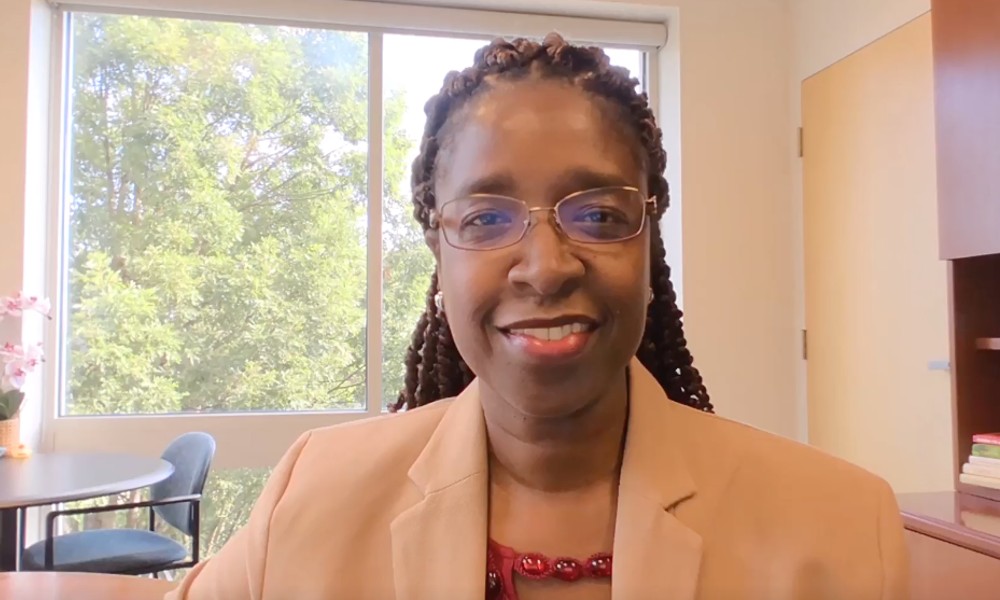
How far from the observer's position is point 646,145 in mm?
886

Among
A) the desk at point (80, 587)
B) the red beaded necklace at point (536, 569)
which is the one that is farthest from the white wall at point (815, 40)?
the desk at point (80, 587)

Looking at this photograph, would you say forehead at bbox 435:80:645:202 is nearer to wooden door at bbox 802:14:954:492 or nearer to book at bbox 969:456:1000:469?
book at bbox 969:456:1000:469

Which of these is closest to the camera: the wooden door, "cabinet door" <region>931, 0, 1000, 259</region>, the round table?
"cabinet door" <region>931, 0, 1000, 259</region>

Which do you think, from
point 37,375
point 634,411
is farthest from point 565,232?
point 37,375

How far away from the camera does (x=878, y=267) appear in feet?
9.07

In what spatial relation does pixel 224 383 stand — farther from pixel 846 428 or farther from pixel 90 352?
pixel 846 428

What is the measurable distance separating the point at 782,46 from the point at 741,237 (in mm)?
817

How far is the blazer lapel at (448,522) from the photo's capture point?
83cm

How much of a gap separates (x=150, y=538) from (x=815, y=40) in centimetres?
304

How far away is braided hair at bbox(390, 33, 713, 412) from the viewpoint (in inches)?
33.7

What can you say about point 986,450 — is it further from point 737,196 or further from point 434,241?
point 434,241

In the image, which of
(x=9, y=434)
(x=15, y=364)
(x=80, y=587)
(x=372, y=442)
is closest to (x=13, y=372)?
(x=15, y=364)

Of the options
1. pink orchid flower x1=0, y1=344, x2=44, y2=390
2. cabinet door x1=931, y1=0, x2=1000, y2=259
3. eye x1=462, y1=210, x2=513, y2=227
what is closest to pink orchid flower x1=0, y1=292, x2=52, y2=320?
pink orchid flower x1=0, y1=344, x2=44, y2=390

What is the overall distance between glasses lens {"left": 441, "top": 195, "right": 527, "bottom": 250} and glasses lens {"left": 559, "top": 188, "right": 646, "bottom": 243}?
46 mm
